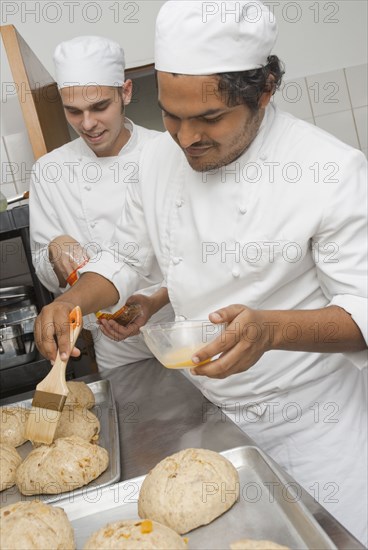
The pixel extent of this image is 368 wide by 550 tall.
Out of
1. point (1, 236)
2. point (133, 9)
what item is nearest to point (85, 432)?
point (1, 236)

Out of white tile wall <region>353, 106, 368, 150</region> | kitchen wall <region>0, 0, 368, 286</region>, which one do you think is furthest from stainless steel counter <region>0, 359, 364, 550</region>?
white tile wall <region>353, 106, 368, 150</region>

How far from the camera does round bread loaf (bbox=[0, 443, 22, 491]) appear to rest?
4.09ft

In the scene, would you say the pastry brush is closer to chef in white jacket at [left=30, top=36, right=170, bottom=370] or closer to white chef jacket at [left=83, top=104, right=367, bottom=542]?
white chef jacket at [left=83, top=104, right=367, bottom=542]

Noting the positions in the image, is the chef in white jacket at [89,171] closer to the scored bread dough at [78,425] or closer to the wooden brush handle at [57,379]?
the scored bread dough at [78,425]

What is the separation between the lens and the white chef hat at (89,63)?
216 centimetres

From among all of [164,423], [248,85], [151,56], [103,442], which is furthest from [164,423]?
[151,56]

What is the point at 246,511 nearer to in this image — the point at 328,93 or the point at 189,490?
the point at 189,490

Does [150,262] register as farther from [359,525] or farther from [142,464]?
[359,525]

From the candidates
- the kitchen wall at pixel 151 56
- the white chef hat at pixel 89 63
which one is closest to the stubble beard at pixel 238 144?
the white chef hat at pixel 89 63

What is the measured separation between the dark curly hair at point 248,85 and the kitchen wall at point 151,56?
1983 millimetres

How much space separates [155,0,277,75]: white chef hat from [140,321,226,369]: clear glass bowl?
0.48 meters

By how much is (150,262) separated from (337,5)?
2.35 meters

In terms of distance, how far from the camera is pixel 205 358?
1.09m

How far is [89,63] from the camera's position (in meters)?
2.17
